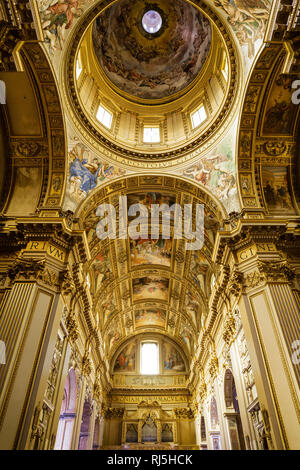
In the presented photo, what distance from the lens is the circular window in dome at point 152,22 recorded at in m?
16.7

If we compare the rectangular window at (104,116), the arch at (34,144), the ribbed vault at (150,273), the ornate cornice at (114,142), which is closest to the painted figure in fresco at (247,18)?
the ornate cornice at (114,142)

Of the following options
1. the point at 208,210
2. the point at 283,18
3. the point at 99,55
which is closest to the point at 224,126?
the point at 208,210

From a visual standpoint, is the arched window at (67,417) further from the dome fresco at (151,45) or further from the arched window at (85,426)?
the dome fresco at (151,45)

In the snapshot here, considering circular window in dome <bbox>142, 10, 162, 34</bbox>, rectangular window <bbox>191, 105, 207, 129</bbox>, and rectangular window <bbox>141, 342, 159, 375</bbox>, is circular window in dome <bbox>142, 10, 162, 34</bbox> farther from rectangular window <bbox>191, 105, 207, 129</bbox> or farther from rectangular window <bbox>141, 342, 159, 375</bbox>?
rectangular window <bbox>141, 342, 159, 375</bbox>

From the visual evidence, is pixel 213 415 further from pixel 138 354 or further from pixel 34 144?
pixel 34 144

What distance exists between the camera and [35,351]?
9.44 meters

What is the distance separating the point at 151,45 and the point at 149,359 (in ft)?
86.8

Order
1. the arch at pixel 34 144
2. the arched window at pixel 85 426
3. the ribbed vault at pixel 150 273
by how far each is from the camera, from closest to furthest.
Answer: the arch at pixel 34 144 → the ribbed vault at pixel 150 273 → the arched window at pixel 85 426

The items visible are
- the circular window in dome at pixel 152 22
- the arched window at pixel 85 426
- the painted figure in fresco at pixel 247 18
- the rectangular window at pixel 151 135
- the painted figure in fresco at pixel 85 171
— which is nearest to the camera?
the painted figure in fresco at pixel 247 18

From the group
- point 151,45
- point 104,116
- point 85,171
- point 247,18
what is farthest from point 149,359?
point 247,18

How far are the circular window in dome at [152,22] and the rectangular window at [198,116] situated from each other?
5.26 m

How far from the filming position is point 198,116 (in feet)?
54.3
